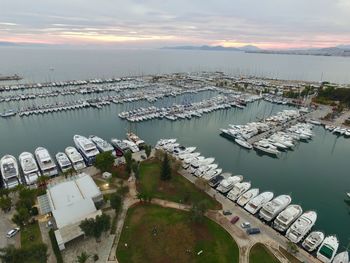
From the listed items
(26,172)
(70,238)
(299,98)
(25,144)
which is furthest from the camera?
(299,98)

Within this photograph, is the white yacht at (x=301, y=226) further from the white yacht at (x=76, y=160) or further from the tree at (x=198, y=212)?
the white yacht at (x=76, y=160)

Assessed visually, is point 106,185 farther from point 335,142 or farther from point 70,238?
point 335,142

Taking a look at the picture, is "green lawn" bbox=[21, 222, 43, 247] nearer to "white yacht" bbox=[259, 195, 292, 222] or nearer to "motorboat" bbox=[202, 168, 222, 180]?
"motorboat" bbox=[202, 168, 222, 180]

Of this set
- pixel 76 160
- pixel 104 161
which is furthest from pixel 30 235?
pixel 76 160

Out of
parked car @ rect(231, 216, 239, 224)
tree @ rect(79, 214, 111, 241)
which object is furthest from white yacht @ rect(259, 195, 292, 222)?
tree @ rect(79, 214, 111, 241)

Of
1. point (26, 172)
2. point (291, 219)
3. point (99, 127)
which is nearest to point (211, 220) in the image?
point (291, 219)

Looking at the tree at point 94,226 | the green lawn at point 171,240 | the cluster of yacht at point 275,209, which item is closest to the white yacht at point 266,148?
the cluster of yacht at point 275,209

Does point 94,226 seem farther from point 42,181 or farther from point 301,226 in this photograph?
point 301,226
